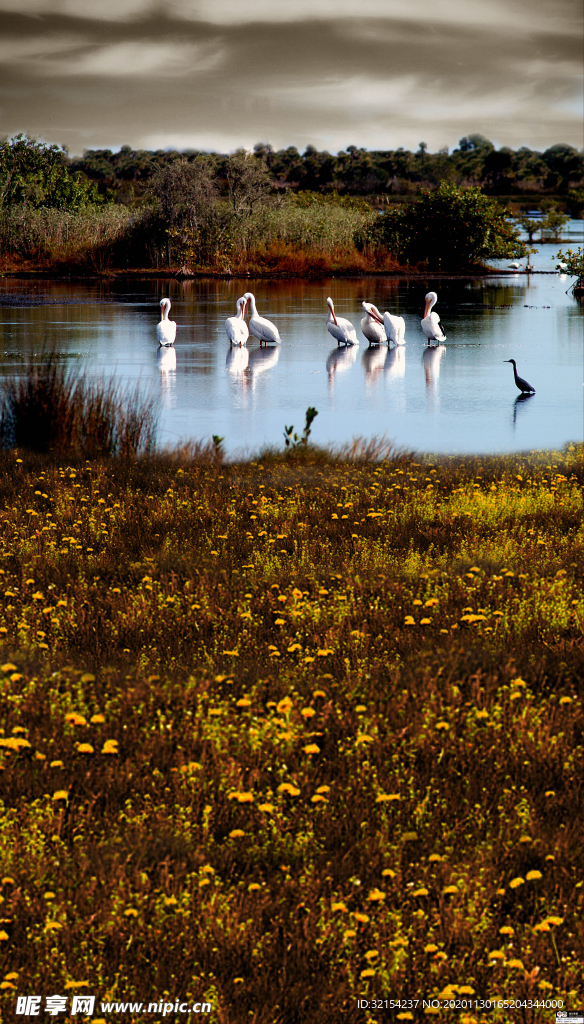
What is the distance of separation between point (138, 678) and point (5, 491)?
4.84 metres

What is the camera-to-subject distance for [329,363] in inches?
828

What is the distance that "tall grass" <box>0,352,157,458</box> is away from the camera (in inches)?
472

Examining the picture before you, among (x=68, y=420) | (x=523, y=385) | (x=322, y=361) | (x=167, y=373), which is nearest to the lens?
(x=68, y=420)

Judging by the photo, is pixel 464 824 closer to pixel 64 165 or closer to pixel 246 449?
pixel 246 449

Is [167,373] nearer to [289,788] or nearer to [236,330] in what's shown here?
[236,330]

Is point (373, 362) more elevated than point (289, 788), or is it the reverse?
point (373, 362)

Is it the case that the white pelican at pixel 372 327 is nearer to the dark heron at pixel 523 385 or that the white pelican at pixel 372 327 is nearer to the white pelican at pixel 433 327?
the white pelican at pixel 433 327

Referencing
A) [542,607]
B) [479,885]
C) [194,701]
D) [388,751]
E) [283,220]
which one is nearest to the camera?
[479,885]

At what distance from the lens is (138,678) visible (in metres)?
6.09

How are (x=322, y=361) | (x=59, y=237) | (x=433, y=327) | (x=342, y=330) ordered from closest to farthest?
(x=322, y=361) < (x=342, y=330) < (x=433, y=327) < (x=59, y=237)

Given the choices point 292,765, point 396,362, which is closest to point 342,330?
point 396,362

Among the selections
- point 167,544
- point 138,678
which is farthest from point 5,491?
point 138,678

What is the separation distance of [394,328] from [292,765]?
19.2 m

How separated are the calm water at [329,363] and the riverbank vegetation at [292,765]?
452 cm
